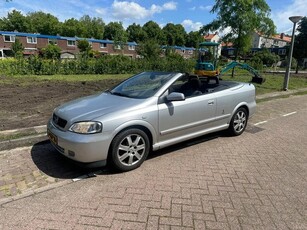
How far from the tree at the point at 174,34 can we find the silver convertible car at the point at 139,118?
81.5m

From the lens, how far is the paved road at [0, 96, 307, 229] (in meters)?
2.54

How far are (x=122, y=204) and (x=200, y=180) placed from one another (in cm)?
120

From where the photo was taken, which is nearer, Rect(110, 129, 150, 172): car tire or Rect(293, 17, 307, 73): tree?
Rect(110, 129, 150, 172): car tire

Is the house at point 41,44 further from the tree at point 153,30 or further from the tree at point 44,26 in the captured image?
the tree at point 153,30

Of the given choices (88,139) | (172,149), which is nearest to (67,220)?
(88,139)

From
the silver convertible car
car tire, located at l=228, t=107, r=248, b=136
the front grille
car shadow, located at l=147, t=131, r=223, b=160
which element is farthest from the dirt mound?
car tire, located at l=228, t=107, r=248, b=136

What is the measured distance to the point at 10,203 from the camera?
9.12 feet

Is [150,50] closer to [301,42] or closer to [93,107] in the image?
[301,42]

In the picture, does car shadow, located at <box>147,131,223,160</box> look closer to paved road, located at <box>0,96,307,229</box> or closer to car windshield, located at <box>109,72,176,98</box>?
paved road, located at <box>0,96,307,229</box>

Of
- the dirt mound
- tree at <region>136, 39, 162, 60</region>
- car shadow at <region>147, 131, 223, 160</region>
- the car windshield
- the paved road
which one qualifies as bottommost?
the paved road

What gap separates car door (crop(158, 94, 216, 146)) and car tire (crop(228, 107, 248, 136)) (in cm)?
80

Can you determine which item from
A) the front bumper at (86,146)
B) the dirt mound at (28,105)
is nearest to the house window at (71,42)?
the dirt mound at (28,105)

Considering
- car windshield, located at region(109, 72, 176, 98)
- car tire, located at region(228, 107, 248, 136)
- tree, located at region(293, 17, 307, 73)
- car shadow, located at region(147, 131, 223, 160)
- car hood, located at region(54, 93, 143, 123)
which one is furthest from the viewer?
tree, located at region(293, 17, 307, 73)

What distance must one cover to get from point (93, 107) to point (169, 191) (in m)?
1.68
